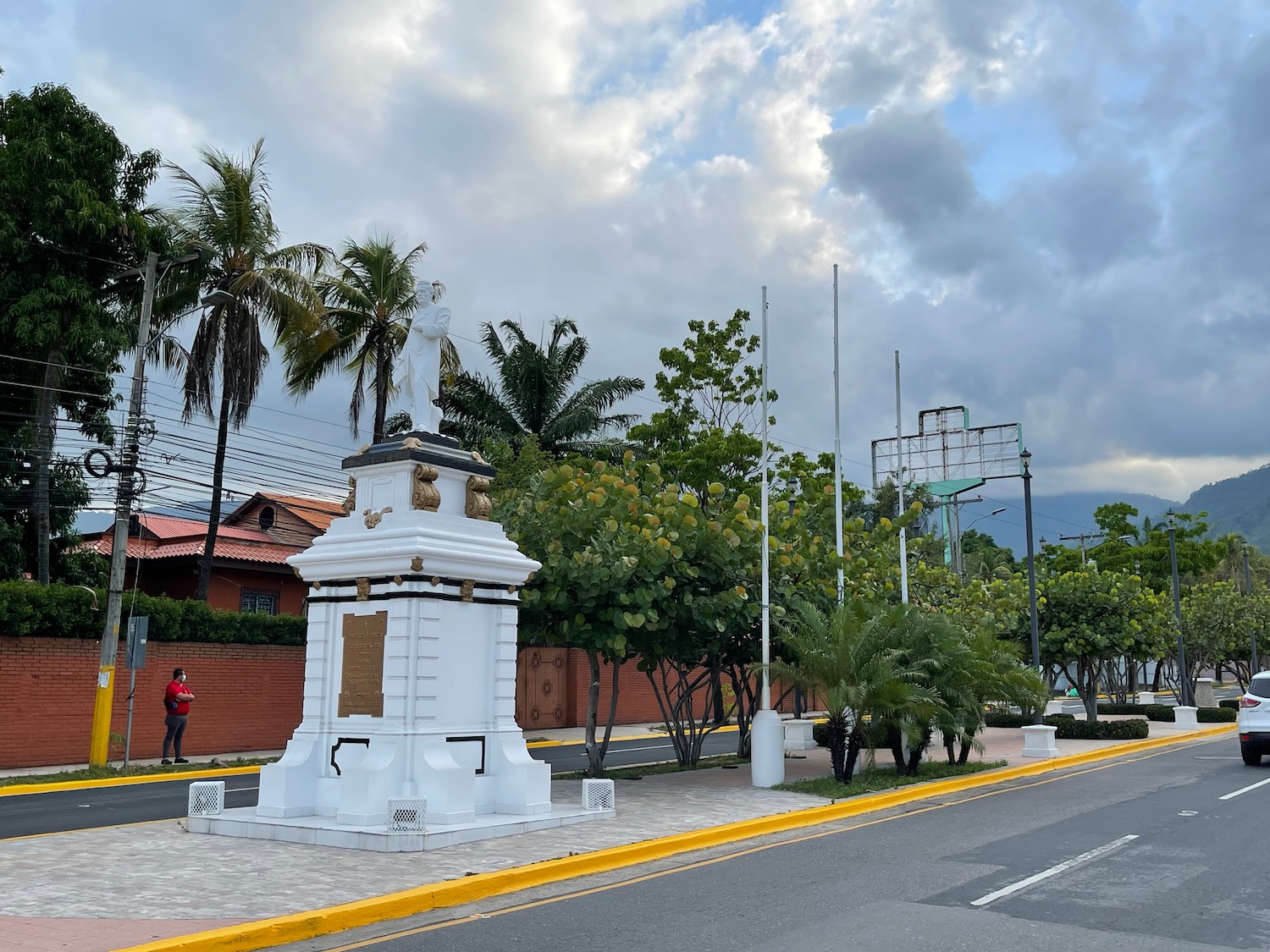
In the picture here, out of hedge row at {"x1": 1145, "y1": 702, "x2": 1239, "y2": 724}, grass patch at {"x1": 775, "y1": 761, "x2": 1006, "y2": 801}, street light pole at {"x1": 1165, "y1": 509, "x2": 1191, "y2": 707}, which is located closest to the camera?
grass patch at {"x1": 775, "y1": 761, "x2": 1006, "y2": 801}

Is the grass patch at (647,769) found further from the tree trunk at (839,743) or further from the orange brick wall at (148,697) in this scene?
the orange brick wall at (148,697)

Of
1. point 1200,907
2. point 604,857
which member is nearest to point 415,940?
point 604,857

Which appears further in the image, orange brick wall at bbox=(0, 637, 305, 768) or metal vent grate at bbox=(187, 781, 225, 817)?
orange brick wall at bbox=(0, 637, 305, 768)

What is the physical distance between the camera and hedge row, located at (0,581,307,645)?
22.3m

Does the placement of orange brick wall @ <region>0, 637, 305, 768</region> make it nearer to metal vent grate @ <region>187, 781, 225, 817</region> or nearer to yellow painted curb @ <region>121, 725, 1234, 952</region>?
metal vent grate @ <region>187, 781, 225, 817</region>

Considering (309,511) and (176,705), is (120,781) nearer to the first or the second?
(176,705)

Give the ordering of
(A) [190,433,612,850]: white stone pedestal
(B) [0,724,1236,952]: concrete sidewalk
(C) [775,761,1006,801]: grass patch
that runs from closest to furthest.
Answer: (B) [0,724,1236,952]: concrete sidewalk < (A) [190,433,612,850]: white stone pedestal < (C) [775,761,1006,801]: grass patch

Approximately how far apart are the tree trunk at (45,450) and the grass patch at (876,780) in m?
17.9

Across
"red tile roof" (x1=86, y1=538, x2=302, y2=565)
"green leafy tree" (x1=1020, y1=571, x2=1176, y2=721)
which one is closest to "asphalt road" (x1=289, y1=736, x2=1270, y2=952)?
"green leafy tree" (x1=1020, y1=571, x2=1176, y2=721)

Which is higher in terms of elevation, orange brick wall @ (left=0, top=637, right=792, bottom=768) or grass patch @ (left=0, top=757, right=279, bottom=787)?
orange brick wall @ (left=0, top=637, right=792, bottom=768)

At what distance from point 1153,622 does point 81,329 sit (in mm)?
30012

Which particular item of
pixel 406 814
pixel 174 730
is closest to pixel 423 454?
pixel 406 814

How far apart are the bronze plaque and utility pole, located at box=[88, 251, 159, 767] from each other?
10.1 m

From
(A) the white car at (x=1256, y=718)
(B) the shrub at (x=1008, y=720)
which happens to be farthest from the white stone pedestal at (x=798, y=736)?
(A) the white car at (x=1256, y=718)
